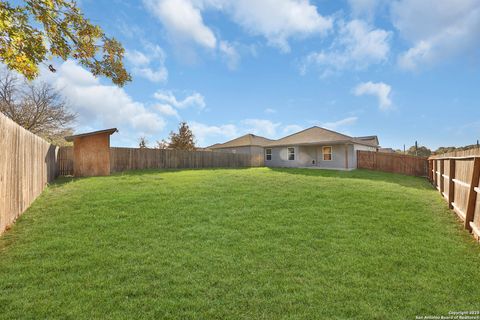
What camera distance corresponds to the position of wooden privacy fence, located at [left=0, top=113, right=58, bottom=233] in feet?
17.3

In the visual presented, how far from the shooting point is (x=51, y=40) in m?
5.42

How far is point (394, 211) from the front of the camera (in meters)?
7.18

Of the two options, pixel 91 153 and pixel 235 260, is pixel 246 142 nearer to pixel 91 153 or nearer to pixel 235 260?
pixel 91 153

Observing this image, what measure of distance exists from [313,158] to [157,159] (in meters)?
13.7

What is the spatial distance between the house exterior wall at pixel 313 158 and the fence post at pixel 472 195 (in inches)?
630

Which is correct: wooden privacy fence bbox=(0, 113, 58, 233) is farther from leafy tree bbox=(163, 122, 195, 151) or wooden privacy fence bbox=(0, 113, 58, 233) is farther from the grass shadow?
leafy tree bbox=(163, 122, 195, 151)

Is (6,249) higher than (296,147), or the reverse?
(296,147)

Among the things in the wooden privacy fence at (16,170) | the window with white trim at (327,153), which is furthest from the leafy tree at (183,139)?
the wooden privacy fence at (16,170)

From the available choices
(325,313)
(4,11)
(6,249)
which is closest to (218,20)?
(4,11)

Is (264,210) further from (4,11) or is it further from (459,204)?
(4,11)

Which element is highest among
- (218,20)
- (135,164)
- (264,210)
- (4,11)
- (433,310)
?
(218,20)

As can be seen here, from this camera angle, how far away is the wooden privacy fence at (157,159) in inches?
576

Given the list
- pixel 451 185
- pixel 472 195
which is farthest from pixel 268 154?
pixel 472 195

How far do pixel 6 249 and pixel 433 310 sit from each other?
665cm
